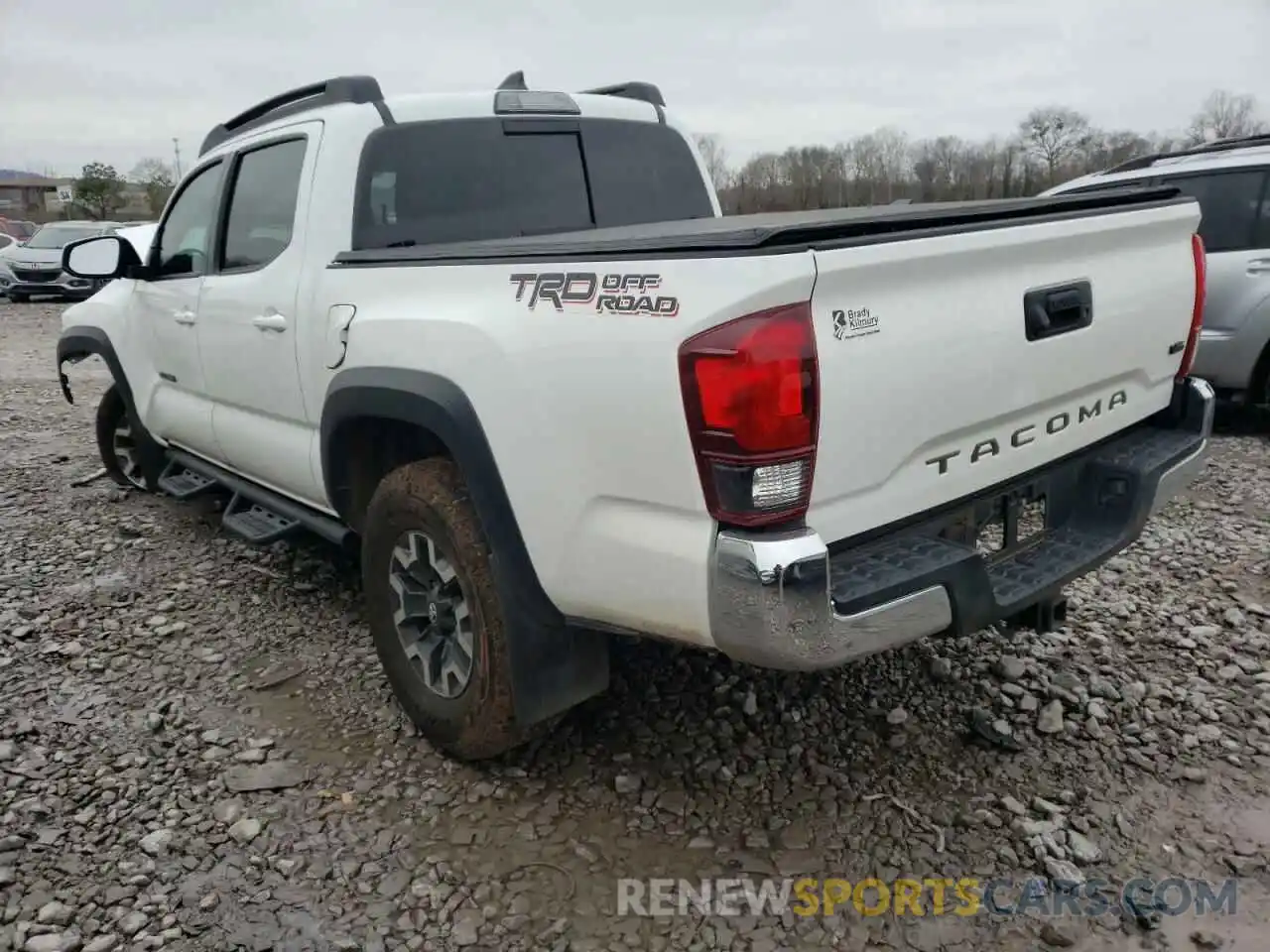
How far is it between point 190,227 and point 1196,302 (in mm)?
4179

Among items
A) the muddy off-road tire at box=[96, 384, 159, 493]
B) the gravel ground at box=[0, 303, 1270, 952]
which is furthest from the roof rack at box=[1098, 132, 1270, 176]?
the muddy off-road tire at box=[96, 384, 159, 493]

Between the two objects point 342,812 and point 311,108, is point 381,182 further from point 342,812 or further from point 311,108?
point 342,812

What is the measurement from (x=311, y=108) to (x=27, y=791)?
98.4 inches

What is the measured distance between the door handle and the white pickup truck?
0.02 meters

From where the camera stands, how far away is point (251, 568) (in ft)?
15.8

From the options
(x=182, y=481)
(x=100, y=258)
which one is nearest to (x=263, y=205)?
(x=100, y=258)

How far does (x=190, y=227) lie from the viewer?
4.65 metres

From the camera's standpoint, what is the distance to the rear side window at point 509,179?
135 inches

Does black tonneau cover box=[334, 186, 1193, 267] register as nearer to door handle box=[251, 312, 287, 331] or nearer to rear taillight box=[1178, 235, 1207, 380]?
rear taillight box=[1178, 235, 1207, 380]

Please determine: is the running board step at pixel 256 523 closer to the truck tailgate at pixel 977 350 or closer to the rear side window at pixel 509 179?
the rear side window at pixel 509 179

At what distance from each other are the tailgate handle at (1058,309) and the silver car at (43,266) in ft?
62.4

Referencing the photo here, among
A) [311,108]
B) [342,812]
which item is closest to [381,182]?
[311,108]

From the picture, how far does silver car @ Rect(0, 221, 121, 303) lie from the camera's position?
18.3 metres

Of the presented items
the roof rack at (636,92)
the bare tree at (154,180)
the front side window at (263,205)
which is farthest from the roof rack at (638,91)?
the bare tree at (154,180)
